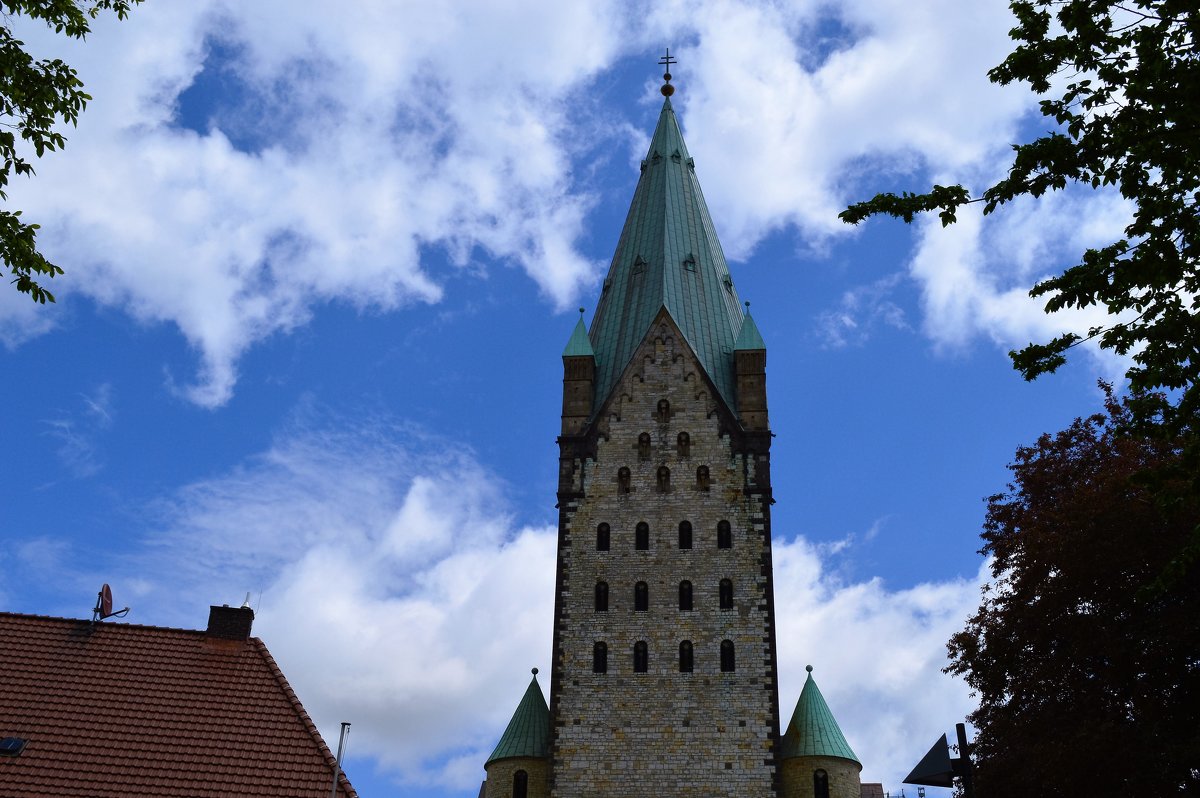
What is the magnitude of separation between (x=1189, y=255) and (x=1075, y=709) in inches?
544

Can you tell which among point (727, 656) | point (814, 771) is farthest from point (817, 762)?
point (727, 656)

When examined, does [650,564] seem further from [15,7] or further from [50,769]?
[15,7]

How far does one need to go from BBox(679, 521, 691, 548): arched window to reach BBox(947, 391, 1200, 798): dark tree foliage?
14.4m

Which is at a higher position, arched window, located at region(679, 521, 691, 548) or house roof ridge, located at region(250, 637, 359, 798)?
arched window, located at region(679, 521, 691, 548)

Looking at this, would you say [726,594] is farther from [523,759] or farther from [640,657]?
[523,759]

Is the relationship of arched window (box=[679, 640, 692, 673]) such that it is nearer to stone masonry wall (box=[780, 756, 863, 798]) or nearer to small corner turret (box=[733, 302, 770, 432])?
stone masonry wall (box=[780, 756, 863, 798])

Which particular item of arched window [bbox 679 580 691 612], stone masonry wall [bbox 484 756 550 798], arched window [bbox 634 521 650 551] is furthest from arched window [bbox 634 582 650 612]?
stone masonry wall [bbox 484 756 550 798]

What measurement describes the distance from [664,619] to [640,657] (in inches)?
61.6

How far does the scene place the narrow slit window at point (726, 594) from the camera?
39094 mm

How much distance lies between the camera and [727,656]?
38.2m

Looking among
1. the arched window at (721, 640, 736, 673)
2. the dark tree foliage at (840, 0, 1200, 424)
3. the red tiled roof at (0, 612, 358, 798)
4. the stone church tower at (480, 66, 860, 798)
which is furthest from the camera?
the arched window at (721, 640, 736, 673)

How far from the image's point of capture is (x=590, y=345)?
153 feet

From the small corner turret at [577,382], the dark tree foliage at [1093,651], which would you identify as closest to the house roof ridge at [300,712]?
the dark tree foliage at [1093,651]

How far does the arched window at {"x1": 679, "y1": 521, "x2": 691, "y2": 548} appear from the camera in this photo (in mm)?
40375
